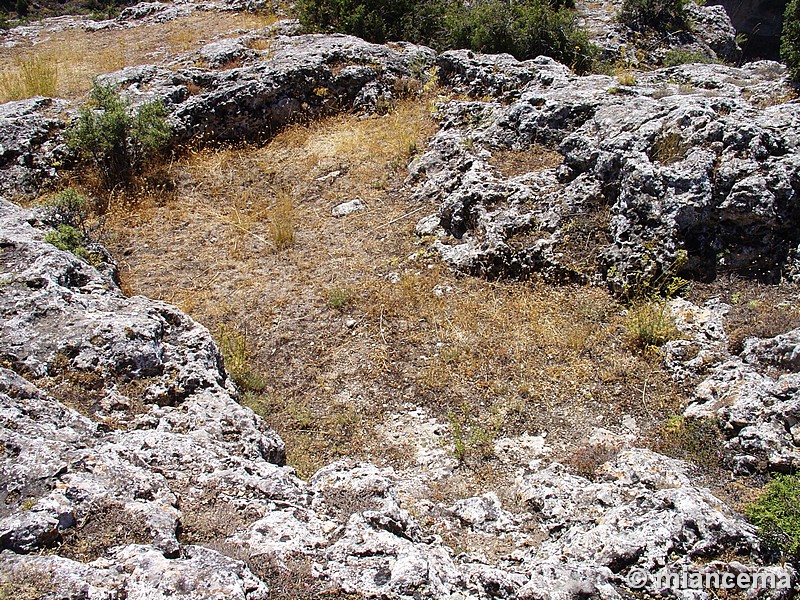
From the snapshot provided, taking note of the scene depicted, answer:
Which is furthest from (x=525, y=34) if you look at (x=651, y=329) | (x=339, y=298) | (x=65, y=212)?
(x=65, y=212)

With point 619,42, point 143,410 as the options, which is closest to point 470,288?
point 143,410

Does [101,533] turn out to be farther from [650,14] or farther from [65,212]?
[650,14]

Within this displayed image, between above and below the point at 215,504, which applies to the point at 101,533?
above

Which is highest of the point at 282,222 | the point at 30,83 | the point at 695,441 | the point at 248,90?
the point at 30,83

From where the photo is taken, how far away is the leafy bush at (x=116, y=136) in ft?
29.4

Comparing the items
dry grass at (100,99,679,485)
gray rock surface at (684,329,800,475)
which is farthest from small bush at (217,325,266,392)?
gray rock surface at (684,329,800,475)

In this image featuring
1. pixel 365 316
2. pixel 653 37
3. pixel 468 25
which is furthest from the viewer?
pixel 653 37

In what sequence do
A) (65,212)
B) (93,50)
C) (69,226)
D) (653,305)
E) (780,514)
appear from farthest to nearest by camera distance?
1. (93,50)
2. (65,212)
3. (69,226)
4. (653,305)
5. (780,514)

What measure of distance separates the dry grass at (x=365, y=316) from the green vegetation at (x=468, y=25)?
4.48 m

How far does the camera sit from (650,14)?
47.9 ft

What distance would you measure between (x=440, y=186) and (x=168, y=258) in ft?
13.2

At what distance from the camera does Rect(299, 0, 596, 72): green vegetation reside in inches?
478

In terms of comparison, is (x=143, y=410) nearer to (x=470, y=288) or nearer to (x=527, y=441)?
(x=527, y=441)

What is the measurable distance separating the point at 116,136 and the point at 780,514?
9.83m
